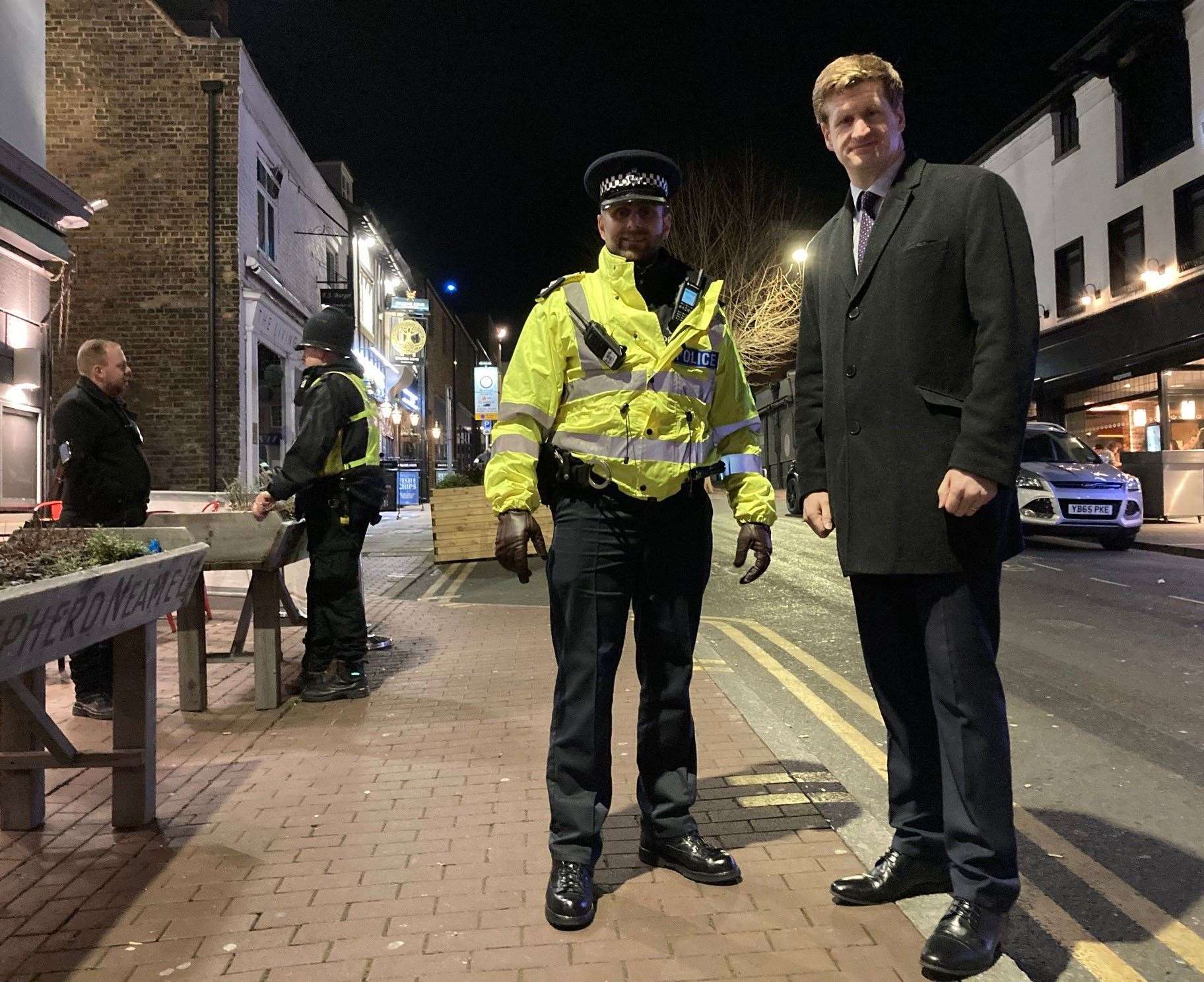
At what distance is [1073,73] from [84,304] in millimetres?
22822

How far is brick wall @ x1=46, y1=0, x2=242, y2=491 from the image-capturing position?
1487 cm

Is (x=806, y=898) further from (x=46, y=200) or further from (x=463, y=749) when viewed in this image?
(x=46, y=200)

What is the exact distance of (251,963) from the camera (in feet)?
7.88

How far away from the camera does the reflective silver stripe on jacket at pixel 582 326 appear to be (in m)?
2.73

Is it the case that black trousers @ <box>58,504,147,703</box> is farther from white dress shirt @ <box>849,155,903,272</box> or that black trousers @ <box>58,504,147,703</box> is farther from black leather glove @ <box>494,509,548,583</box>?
white dress shirt @ <box>849,155,903,272</box>

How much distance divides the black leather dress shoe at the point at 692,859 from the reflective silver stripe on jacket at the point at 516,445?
132 centimetres

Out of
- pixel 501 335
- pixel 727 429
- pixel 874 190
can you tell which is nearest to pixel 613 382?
pixel 727 429

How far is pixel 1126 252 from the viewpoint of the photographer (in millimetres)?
21938

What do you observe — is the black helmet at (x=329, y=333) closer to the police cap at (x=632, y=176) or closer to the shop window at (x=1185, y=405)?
the police cap at (x=632, y=176)

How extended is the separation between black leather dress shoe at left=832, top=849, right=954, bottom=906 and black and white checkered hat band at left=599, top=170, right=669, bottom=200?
2.15 m

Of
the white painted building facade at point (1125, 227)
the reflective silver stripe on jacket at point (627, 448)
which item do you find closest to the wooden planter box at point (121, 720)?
the reflective silver stripe on jacket at point (627, 448)

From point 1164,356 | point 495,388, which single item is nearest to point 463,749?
point 1164,356

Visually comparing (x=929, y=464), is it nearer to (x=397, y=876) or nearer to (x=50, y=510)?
(x=397, y=876)

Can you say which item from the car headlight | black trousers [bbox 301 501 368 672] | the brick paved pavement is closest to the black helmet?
black trousers [bbox 301 501 368 672]
